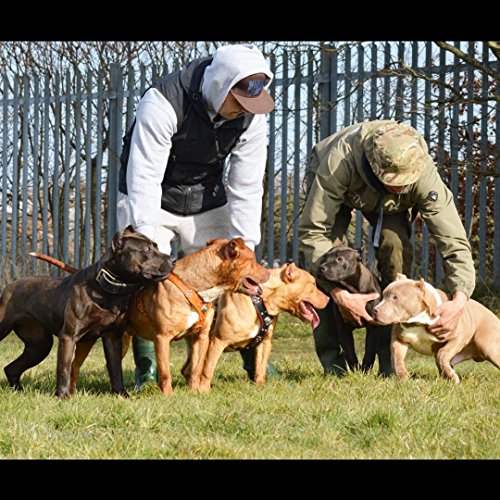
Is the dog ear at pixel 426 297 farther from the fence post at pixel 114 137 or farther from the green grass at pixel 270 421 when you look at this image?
the fence post at pixel 114 137

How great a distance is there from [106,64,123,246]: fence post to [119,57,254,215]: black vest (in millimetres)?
7839

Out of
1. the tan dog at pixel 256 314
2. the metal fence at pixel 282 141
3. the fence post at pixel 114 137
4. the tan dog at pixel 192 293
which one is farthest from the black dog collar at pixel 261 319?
the fence post at pixel 114 137

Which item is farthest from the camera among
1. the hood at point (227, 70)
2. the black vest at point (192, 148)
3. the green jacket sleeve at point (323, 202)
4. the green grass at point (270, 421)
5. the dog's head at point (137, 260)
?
the green jacket sleeve at point (323, 202)

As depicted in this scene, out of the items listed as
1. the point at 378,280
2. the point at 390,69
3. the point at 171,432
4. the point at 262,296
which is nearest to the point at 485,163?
the point at 390,69

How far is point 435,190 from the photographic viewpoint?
258 inches

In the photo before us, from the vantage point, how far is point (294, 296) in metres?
6.31

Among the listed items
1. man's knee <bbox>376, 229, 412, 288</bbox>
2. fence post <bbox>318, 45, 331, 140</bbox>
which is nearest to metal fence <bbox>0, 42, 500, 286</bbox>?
fence post <bbox>318, 45, 331, 140</bbox>

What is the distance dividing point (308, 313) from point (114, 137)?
28.7ft

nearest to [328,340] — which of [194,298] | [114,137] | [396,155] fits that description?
[194,298]

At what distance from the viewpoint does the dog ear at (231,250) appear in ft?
19.3

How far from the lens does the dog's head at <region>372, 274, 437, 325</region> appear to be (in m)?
6.08

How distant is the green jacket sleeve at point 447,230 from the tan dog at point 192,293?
1403 mm

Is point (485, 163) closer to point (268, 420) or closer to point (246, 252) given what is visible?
point (246, 252)

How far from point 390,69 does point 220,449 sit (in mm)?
8142
